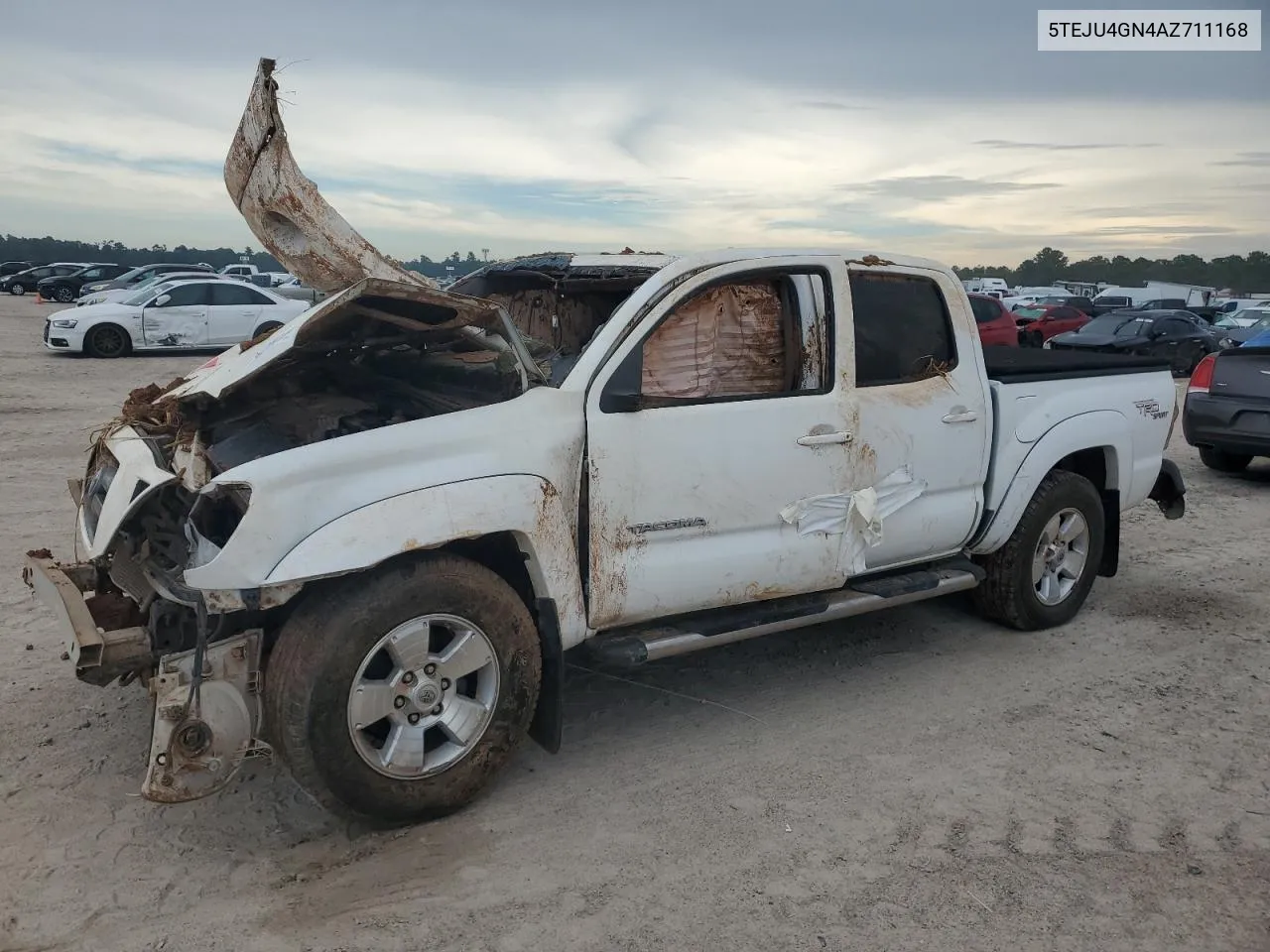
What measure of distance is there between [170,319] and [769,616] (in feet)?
59.4

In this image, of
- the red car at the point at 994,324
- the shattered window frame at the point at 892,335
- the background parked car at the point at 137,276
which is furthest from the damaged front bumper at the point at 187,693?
the background parked car at the point at 137,276

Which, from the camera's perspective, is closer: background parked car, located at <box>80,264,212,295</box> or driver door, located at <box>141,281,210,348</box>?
driver door, located at <box>141,281,210,348</box>

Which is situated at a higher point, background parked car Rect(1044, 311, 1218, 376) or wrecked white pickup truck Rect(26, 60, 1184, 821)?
background parked car Rect(1044, 311, 1218, 376)

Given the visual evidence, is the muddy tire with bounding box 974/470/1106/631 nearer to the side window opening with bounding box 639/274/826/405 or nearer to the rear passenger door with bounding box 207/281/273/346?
the side window opening with bounding box 639/274/826/405

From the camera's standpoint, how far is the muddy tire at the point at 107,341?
61.9ft

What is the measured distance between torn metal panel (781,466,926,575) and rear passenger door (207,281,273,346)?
17621 millimetres

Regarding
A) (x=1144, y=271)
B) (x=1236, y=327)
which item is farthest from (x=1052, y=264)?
(x=1236, y=327)

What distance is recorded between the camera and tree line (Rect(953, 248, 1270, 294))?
Answer: 73.1 meters

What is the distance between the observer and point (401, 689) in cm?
351

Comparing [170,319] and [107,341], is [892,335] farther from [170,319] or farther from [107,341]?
[107,341]

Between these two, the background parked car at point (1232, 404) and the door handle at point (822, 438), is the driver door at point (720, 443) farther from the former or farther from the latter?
the background parked car at point (1232, 404)

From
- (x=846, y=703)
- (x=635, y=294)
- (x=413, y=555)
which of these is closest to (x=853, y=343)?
(x=635, y=294)

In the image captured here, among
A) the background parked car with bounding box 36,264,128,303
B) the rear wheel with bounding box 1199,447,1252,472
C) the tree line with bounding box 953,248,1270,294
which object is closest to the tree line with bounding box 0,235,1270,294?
the tree line with bounding box 953,248,1270,294

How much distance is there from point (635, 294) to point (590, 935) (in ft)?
7.68
